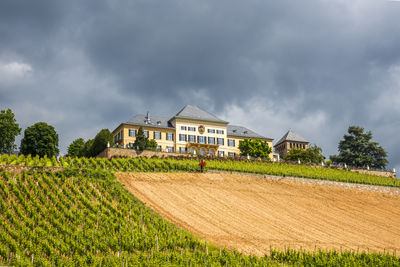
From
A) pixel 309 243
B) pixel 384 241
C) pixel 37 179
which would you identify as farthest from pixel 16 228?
pixel 384 241

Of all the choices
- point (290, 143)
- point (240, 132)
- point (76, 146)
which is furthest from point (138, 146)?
point (290, 143)

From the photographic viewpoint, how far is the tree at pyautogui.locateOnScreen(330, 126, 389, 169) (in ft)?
260

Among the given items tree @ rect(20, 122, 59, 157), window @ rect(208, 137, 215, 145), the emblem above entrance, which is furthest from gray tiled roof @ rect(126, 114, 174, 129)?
tree @ rect(20, 122, 59, 157)

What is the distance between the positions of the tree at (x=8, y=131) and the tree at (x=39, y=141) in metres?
2.68

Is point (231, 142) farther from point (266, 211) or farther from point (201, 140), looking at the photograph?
point (266, 211)

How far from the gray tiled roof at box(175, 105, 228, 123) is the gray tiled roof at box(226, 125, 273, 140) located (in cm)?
555

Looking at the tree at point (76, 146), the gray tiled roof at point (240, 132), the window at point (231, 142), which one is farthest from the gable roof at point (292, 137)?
the tree at point (76, 146)

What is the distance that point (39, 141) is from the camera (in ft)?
204

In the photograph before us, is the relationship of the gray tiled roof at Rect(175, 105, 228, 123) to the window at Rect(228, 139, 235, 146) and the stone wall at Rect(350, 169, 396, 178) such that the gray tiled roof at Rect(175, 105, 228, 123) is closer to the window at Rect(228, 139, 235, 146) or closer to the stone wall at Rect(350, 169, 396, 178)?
the window at Rect(228, 139, 235, 146)

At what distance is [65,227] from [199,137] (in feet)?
182

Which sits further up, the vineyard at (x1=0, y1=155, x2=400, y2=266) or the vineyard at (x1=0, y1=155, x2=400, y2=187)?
the vineyard at (x1=0, y1=155, x2=400, y2=187)

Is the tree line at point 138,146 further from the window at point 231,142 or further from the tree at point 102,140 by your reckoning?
the window at point 231,142

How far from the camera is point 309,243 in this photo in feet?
88.9

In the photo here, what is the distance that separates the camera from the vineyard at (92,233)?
1955 cm
